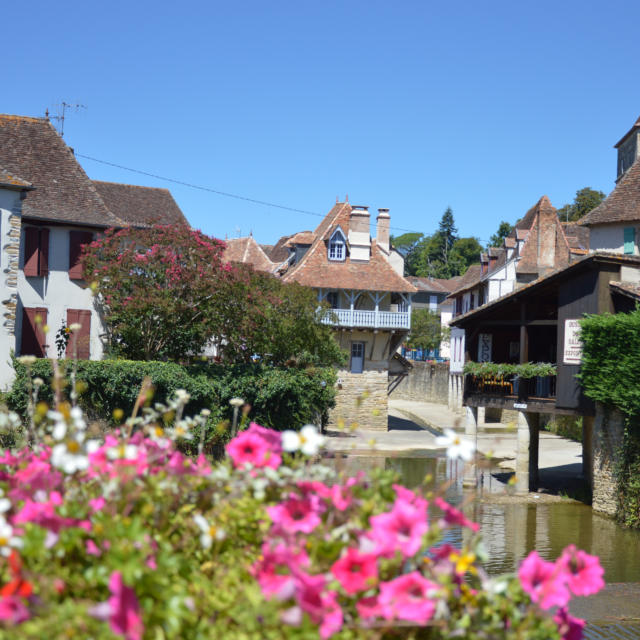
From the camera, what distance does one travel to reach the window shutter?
33.1 metres

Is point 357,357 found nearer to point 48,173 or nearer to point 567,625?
point 48,173

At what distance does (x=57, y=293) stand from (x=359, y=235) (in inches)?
759

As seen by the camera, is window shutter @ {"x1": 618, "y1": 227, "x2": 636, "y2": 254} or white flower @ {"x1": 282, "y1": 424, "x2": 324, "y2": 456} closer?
white flower @ {"x1": 282, "y1": 424, "x2": 324, "y2": 456}

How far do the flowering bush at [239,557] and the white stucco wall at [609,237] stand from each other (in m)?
31.6

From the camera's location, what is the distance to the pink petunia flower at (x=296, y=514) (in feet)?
12.0

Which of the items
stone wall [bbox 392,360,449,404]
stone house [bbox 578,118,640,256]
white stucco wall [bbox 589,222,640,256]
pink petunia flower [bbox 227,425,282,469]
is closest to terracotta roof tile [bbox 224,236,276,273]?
stone wall [bbox 392,360,449,404]

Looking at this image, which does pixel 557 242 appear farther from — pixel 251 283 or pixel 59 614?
pixel 59 614

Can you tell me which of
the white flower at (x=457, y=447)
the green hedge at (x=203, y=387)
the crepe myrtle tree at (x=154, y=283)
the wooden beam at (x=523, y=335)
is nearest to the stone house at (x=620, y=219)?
the wooden beam at (x=523, y=335)

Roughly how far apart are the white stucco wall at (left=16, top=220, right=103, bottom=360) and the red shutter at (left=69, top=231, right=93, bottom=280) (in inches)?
4.8

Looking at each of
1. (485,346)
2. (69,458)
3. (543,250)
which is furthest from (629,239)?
(69,458)

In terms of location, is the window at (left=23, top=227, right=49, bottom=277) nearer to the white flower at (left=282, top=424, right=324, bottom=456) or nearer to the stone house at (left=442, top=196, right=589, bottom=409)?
the stone house at (left=442, top=196, right=589, bottom=409)

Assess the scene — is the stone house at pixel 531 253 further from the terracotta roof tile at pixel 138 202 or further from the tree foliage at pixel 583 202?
the tree foliage at pixel 583 202

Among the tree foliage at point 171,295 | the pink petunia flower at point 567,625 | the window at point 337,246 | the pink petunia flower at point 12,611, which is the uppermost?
the window at point 337,246

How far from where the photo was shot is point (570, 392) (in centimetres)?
2131
